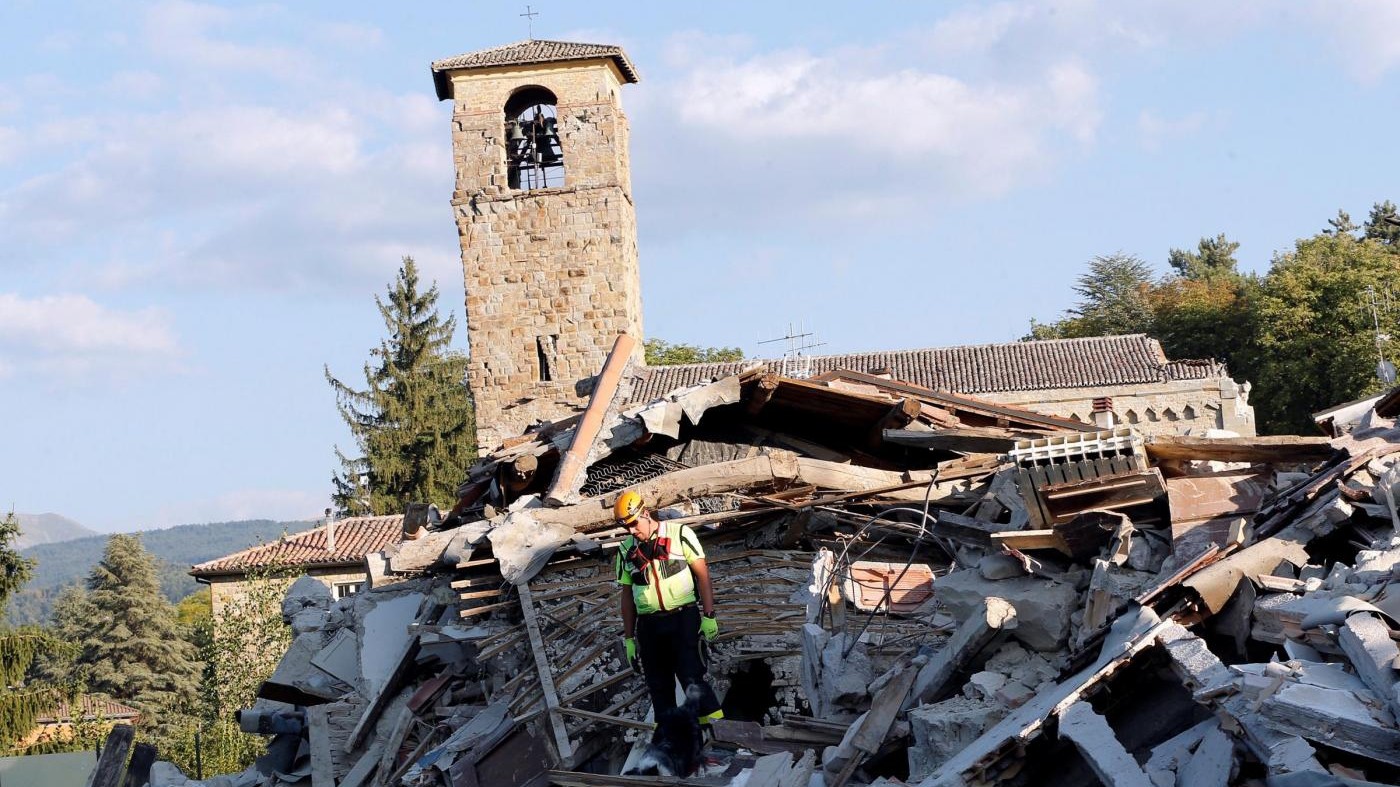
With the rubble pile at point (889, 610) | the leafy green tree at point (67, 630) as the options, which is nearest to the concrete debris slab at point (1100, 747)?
the rubble pile at point (889, 610)

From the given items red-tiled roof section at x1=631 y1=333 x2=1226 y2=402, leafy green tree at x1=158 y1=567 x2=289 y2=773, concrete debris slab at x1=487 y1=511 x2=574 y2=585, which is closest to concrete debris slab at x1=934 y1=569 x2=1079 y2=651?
concrete debris slab at x1=487 y1=511 x2=574 y2=585

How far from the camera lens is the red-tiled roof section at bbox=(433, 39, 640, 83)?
29.0 meters

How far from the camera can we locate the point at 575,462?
10016mm

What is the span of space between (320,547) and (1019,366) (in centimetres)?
1684

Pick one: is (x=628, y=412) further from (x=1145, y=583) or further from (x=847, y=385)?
(x=1145, y=583)

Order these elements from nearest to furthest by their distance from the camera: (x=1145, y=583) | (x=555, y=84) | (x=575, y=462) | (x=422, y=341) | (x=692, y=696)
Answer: (x=1145, y=583)
(x=692, y=696)
(x=575, y=462)
(x=555, y=84)
(x=422, y=341)

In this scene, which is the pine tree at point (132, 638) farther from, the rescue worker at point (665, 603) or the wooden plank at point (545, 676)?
the rescue worker at point (665, 603)

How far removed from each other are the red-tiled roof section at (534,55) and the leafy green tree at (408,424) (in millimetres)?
14530

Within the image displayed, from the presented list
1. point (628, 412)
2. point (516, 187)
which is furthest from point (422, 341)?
point (628, 412)

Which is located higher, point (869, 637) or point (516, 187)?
point (516, 187)

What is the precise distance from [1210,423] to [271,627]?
1969 cm

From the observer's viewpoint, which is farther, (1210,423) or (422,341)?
(422,341)

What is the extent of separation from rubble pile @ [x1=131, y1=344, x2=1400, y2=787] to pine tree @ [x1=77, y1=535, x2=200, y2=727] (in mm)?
42740

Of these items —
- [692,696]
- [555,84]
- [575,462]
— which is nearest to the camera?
[692,696]
